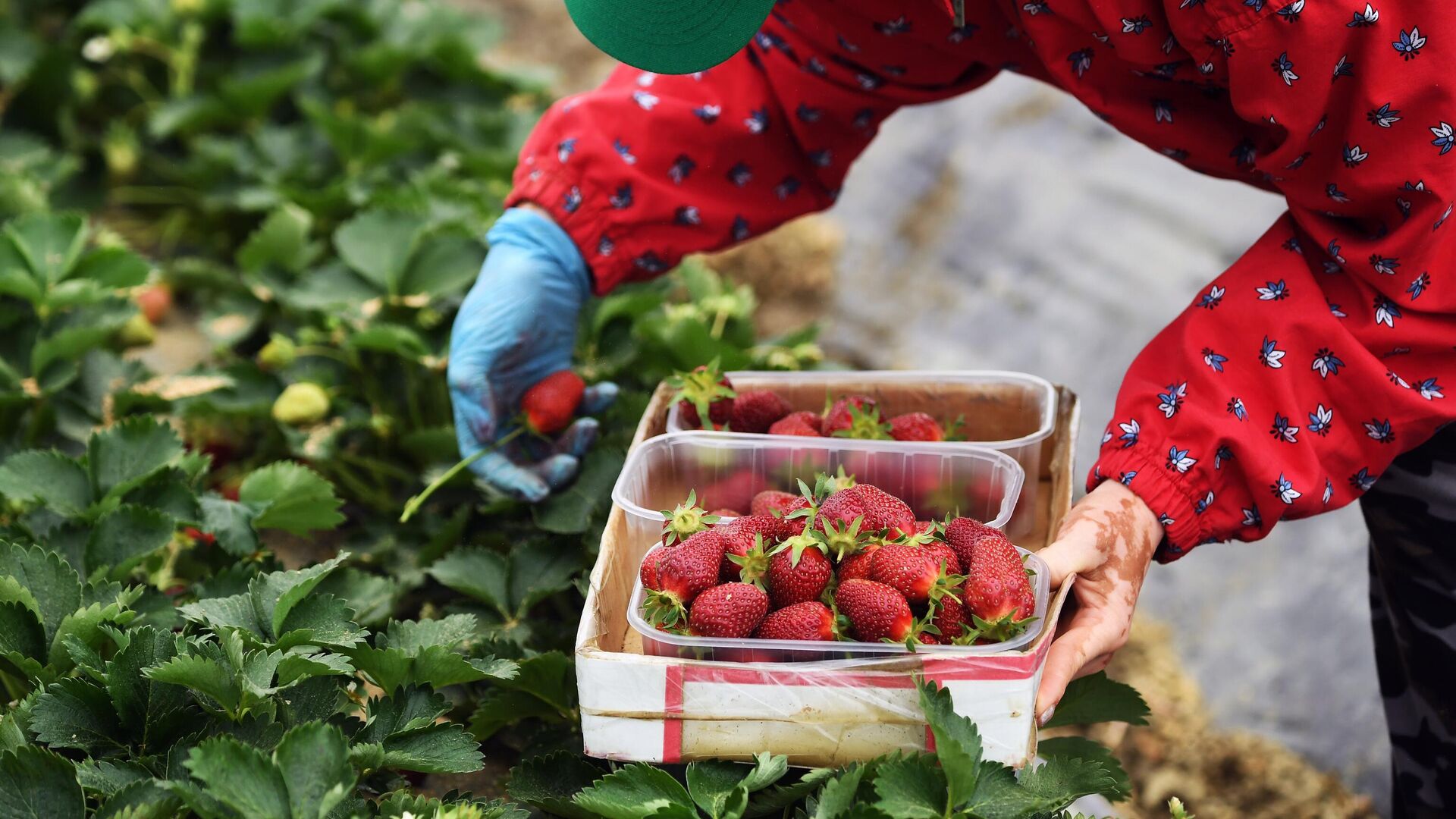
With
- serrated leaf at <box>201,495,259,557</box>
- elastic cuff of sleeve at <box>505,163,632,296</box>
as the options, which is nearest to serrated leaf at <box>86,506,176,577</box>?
serrated leaf at <box>201,495,259,557</box>

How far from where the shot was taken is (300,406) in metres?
2.19

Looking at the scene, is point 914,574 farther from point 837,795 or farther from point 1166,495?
point 1166,495

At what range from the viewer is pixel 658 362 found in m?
2.18

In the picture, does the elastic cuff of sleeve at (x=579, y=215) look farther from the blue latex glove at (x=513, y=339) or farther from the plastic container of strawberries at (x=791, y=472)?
the plastic container of strawberries at (x=791, y=472)

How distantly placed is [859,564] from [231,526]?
0.95 metres

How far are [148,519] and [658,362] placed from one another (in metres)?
0.87

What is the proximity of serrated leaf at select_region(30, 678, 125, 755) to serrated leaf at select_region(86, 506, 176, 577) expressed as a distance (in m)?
0.29

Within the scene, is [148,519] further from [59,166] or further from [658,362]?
[59,166]

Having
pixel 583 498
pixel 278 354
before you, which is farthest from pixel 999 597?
pixel 278 354

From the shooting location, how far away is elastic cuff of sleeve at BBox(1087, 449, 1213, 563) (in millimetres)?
1349

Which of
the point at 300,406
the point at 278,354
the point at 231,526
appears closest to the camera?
the point at 231,526

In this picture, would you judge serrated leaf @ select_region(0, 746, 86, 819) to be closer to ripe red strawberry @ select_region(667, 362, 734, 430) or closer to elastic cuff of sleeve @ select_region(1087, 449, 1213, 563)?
ripe red strawberry @ select_region(667, 362, 734, 430)

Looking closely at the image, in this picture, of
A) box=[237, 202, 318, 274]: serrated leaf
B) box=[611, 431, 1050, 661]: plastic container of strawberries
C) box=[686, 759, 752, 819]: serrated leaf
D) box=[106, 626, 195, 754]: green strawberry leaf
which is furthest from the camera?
box=[237, 202, 318, 274]: serrated leaf

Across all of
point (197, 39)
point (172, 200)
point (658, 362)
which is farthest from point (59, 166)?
point (658, 362)
